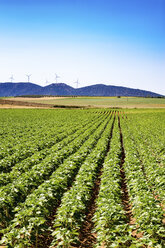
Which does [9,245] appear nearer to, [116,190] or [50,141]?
[116,190]

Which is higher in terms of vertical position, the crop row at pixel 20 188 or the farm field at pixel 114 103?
the farm field at pixel 114 103

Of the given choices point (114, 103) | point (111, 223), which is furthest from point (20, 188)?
point (114, 103)

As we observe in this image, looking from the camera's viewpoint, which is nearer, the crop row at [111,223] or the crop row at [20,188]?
the crop row at [111,223]

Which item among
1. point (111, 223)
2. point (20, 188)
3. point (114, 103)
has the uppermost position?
point (114, 103)

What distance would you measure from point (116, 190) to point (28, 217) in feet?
13.2

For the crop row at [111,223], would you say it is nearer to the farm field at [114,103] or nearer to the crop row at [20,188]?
the crop row at [20,188]

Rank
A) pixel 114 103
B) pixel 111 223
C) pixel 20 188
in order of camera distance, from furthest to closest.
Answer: pixel 114 103 < pixel 20 188 < pixel 111 223

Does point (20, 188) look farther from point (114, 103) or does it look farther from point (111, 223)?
point (114, 103)

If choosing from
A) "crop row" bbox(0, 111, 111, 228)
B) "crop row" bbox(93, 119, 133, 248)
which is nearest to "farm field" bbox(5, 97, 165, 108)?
"crop row" bbox(0, 111, 111, 228)

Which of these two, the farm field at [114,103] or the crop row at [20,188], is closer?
the crop row at [20,188]

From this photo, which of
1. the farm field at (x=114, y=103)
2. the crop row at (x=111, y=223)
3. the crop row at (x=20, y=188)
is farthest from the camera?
the farm field at (x=114, y=103)

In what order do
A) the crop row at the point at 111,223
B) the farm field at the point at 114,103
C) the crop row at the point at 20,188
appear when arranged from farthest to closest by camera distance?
the farm field at the point at 114,103
the crop row at the point at 20,188
the crop row at the point at 111,223

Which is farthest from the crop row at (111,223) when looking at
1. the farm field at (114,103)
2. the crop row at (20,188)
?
the farm field at (114,103)

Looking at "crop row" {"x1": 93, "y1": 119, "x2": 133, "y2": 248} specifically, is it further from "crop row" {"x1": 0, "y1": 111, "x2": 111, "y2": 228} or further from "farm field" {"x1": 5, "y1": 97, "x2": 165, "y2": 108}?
"farm field" {"x1": 5, "y1": 97, "x2": 165, "y2": 108}
